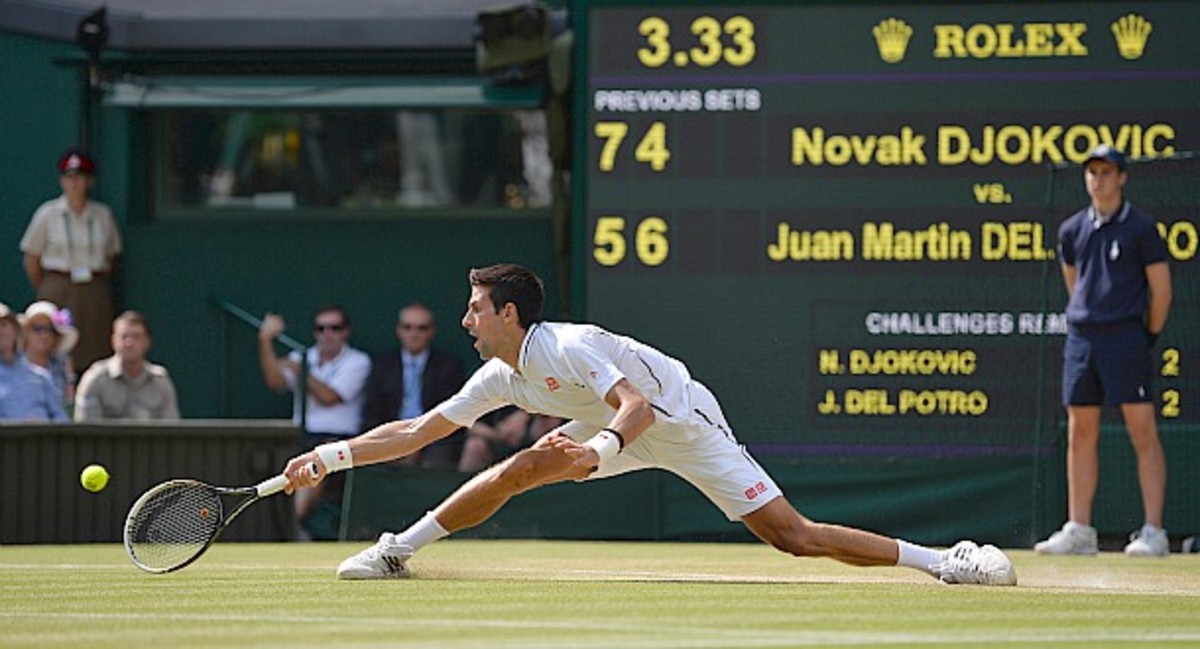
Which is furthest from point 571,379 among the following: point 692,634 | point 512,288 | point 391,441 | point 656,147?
point 656,147

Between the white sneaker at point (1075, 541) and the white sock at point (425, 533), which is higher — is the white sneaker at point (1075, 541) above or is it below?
below

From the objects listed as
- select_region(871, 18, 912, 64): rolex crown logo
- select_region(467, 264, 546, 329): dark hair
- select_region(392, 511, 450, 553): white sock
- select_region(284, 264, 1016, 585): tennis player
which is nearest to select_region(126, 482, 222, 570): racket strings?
select_region(284, 264, 1016, 585): tennis player

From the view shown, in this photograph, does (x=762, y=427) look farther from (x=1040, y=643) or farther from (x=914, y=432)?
(x=1040, y=643)

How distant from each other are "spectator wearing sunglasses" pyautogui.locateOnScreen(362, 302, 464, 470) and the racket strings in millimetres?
5404

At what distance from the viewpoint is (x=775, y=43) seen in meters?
13.3

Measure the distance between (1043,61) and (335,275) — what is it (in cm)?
530

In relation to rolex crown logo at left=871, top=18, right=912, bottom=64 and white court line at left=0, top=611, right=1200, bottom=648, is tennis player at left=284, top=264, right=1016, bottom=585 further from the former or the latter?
rolex crown logo at left=871, top=18, right=912, bottom=64

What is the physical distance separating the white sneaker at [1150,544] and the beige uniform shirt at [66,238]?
7.08 m

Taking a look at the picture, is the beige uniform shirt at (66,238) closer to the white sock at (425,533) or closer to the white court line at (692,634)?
the white sock at (425,533)

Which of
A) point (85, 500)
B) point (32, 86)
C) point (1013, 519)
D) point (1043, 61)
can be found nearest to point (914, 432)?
point (1013, 519)

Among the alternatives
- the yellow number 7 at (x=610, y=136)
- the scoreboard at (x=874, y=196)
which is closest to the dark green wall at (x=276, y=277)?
the yellow number 7 at (x=610, y=136)

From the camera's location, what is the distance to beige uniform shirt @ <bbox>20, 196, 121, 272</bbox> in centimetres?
1523

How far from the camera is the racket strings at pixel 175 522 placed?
880cm

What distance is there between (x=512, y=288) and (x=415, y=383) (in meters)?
5.83
